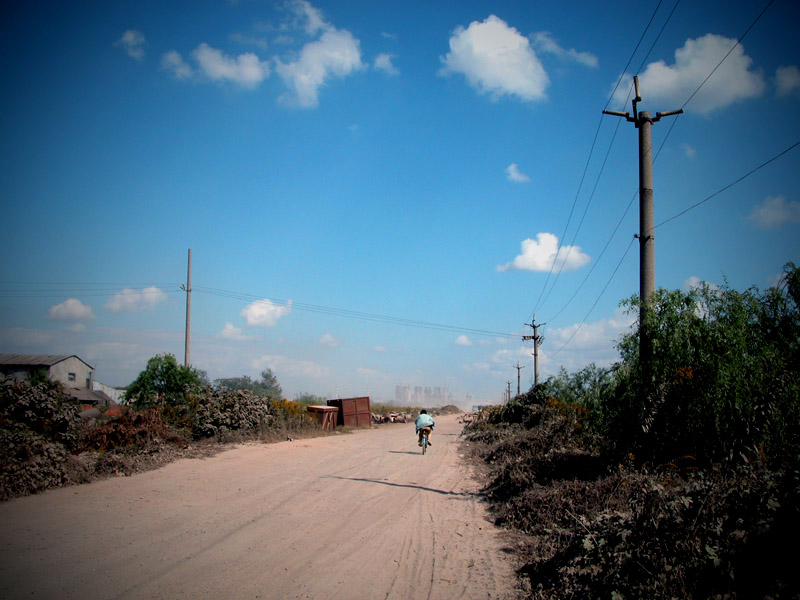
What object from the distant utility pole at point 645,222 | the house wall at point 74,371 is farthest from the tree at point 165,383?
the house wall at point 74,371

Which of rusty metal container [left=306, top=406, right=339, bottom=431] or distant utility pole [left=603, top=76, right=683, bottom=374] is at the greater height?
distant utility pole [left=603, top=76, right=683, bottom=374]

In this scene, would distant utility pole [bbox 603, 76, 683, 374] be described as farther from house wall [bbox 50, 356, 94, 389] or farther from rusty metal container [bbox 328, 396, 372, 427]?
house wall [bbox 50, 356, 94, 389]

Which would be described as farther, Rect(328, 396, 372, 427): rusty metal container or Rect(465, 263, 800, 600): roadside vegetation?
Rect(328, 396, 372, 427): rusty metal container

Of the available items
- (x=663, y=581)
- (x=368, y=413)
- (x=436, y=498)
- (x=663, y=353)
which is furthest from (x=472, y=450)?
(x=368, y=413)

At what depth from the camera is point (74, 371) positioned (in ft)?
198

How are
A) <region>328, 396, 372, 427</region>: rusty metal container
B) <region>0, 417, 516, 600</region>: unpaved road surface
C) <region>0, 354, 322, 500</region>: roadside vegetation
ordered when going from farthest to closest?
<region>328, 396, 372, 427</region>: rusty metal container < <region>0, 354, 322, 500</region>: roadside vegetation < <region>0, 417, 516, 600</region>: unpaved road surface

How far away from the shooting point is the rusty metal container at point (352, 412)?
36.3m

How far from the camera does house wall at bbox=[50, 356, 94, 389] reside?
5647 centimetres

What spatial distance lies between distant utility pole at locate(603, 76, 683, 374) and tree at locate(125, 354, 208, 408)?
1739cm

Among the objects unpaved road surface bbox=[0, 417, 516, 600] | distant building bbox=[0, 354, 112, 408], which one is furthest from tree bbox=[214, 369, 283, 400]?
unpaved road surface bbox=[0, 417, 516, 600]

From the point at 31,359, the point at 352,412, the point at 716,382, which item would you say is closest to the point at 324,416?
the point at 352,412

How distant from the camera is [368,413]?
3869 cm

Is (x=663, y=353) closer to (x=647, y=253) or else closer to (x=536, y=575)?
(x=647, y=253)

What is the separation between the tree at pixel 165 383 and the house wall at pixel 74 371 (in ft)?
140
